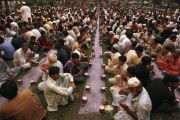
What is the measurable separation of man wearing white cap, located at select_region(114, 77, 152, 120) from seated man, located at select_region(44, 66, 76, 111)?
129 cm

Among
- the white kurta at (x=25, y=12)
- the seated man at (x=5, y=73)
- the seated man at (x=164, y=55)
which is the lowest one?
the seated man at (x=5, y=73)

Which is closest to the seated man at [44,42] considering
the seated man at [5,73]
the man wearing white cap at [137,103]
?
the seated man at [5,73]

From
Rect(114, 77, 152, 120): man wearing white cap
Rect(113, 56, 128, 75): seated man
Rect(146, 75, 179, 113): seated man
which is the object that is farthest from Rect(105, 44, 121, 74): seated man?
Rect(114, 77, 152, 120): man wearing white cap

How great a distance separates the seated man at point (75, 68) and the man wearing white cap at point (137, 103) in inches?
77.0

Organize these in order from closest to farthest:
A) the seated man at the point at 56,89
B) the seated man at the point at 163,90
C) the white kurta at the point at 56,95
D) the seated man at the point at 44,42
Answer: the seated man at the point at 163,90 < the seated man at the point at 56,89 < the white kurta at the point at 56,95 < the seated man at the point at 44,42

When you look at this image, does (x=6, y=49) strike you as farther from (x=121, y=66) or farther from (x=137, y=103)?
(x=137, y=103)

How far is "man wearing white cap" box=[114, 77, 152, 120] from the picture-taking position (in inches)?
92.4

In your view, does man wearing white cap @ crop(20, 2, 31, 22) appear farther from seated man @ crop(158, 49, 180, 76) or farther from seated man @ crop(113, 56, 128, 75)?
Result: seated man @ crop(158, 49, 180, 76)

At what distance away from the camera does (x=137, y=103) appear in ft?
8.13

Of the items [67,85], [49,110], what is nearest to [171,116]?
[67,85]

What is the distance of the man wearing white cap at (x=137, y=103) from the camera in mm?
2346

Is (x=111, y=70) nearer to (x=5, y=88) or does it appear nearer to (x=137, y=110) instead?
(x=137, y=110)

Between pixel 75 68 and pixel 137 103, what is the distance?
2.30m

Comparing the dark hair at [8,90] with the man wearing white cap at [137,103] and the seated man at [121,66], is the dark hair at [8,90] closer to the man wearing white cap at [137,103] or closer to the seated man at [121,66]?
the man wearing white cap at [137,103]
